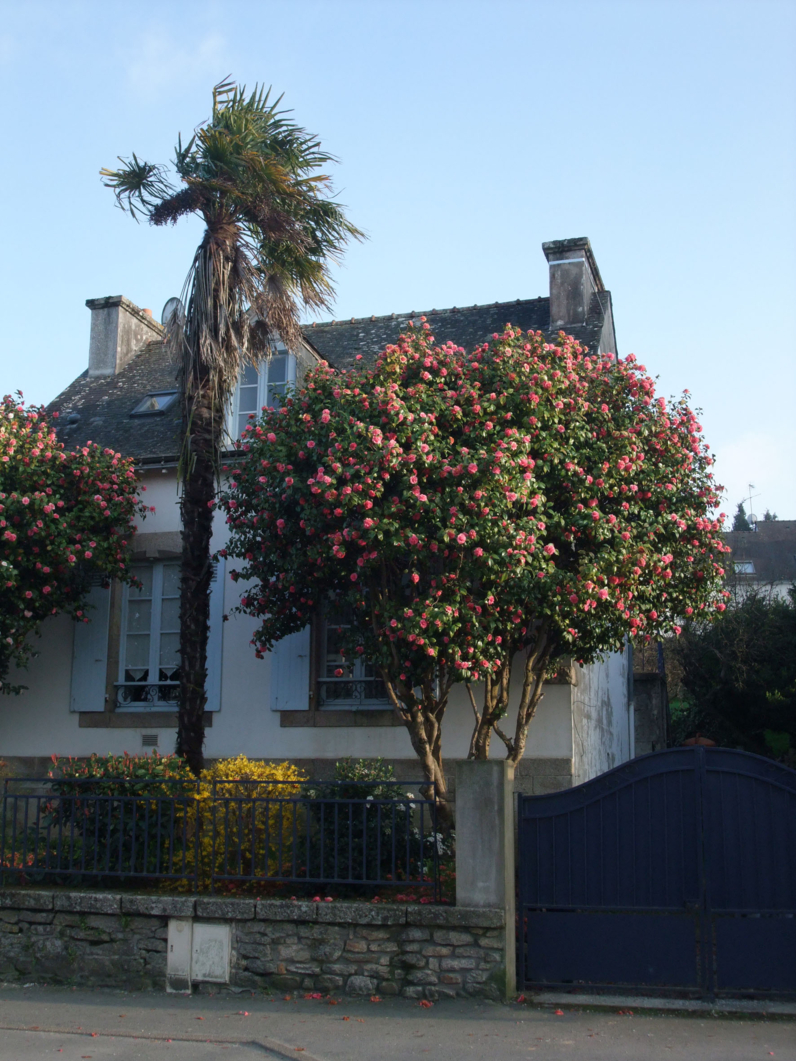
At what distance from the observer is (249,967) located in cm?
722

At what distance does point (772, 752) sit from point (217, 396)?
13725 mm

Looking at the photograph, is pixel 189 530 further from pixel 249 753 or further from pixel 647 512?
pixel 647 512

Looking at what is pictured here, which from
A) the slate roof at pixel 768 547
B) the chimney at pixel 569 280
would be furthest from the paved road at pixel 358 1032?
the slate roof at pixel 768 547

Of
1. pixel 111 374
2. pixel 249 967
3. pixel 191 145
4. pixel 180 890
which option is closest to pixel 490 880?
pixel 249 967

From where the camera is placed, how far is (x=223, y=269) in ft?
32.3

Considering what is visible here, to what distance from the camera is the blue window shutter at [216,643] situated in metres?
11.4

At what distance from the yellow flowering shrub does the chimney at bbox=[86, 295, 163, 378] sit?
864 cm

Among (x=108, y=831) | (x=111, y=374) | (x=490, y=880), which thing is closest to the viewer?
(x=490, y=880)

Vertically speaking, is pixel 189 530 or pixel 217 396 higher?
pixel 217 396

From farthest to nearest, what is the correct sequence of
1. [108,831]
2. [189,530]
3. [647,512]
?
[189,530] → [647,512] → [108,831]

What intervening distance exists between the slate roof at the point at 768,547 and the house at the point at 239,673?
90.5ft

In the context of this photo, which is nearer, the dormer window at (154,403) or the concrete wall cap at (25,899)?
the concrete wall cap at (25,899)

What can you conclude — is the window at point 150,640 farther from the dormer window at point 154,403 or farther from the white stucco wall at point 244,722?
the dormer window at point 154,403

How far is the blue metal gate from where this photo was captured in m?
6.74
